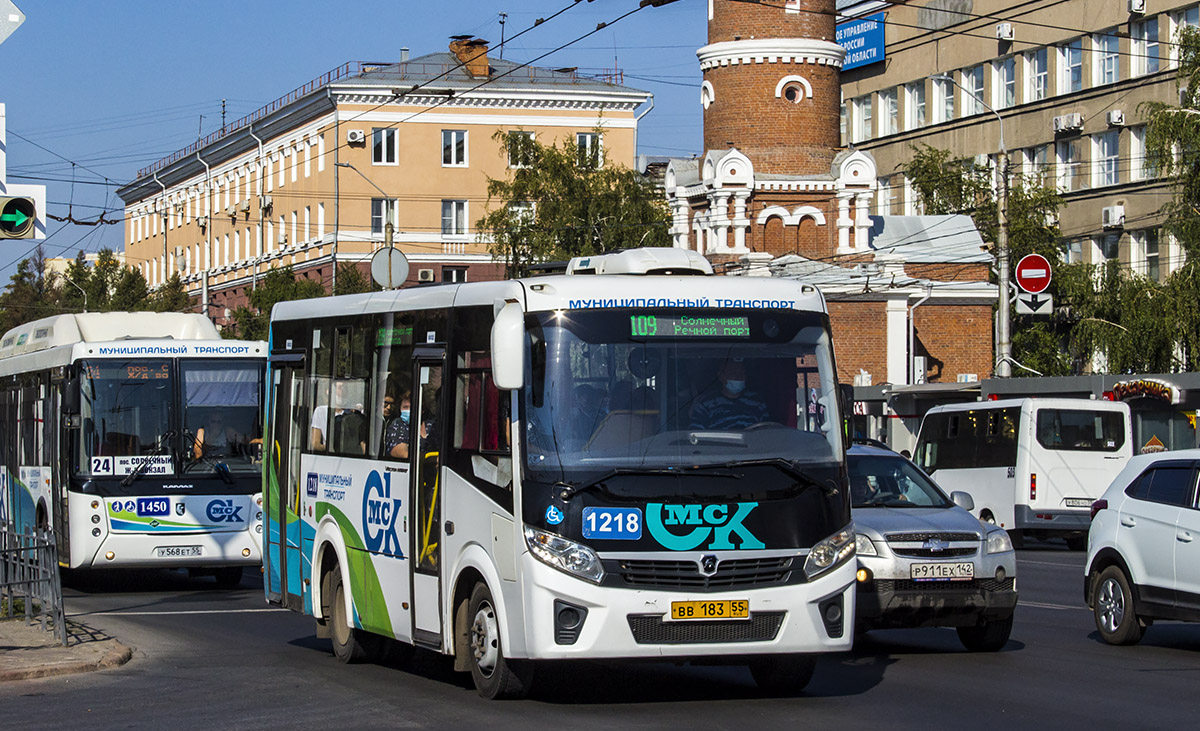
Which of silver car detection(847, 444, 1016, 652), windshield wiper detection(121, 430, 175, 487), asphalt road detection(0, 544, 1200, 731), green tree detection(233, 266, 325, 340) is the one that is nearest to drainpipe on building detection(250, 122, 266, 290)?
green tree detection(233, 266, 325, 340)

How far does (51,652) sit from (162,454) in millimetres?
6717

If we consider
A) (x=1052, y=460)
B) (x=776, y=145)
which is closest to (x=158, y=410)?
(x=1052, y=460)

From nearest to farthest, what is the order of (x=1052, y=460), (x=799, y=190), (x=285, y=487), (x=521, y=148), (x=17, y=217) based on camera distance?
(x=17, y=217) < (x=285, y=487) < (x=1052, y=460) < (x=799, y=190) < (x=521, y=148)

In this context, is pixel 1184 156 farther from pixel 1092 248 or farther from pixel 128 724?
pixel 128 724

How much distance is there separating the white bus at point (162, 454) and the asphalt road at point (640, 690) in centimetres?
426

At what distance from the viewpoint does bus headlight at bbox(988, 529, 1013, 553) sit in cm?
1370

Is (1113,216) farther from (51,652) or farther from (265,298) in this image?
(51,652)

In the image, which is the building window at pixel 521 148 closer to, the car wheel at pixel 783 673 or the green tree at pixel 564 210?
the green tree at pixel 564 210

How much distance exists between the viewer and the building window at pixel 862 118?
80875 mm

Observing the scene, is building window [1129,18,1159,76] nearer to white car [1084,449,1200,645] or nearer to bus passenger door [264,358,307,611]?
white car [1084,449,1200,645]

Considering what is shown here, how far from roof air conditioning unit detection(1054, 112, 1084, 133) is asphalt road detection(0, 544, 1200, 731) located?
50.3 metres

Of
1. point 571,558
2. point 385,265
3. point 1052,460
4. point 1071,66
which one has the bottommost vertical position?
point 1052,460

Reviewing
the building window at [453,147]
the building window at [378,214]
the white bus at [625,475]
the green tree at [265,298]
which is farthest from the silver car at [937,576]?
the building window at [453,147]

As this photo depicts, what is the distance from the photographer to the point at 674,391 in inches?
411
